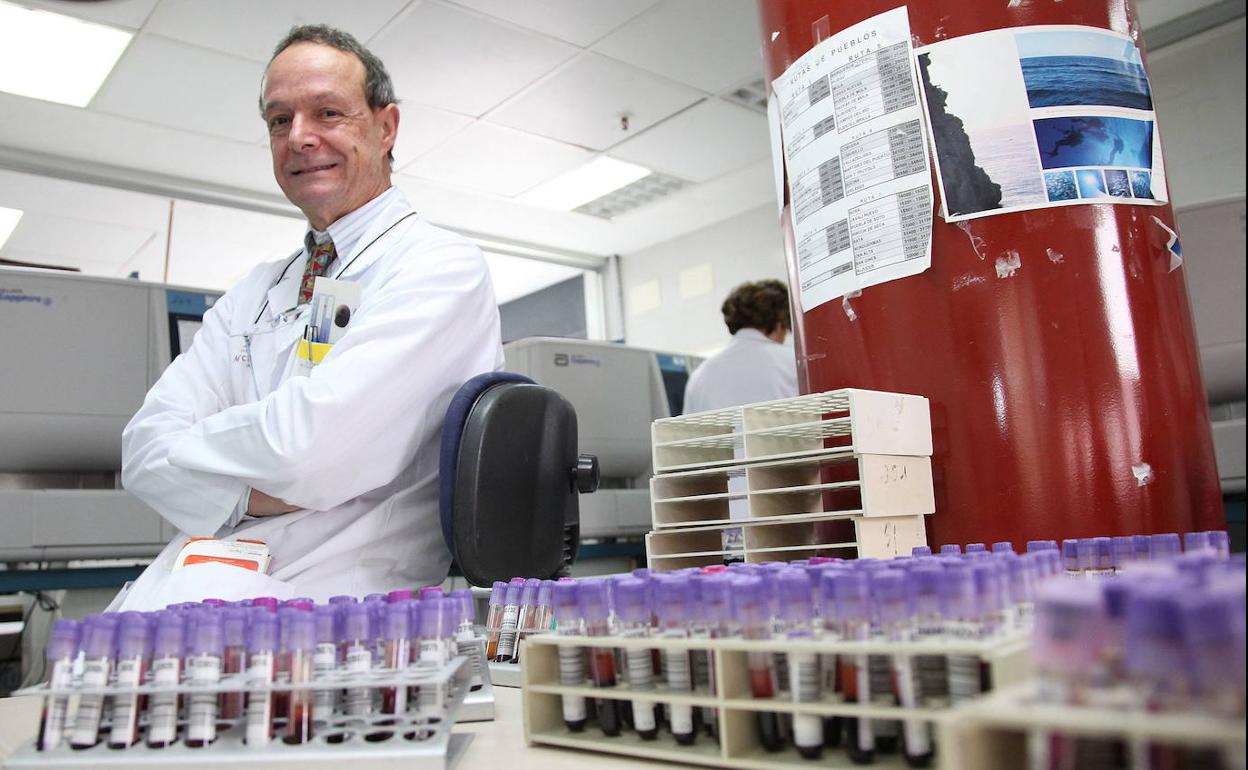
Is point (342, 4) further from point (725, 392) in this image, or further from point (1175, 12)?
point (1175, 12)

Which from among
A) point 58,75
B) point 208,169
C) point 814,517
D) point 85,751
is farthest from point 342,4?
point 85,751

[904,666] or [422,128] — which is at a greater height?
[422,128]

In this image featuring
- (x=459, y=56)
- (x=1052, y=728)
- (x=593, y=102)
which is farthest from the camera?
(x=593, y=102)

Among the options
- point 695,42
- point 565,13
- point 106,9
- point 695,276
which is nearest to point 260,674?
Result: point 565,13

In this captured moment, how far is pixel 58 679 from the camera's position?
58cm

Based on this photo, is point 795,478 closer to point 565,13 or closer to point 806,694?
point 806,694

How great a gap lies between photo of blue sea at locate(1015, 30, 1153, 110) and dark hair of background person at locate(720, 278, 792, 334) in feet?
7.50

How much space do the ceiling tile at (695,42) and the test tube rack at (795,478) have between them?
2.71 metres

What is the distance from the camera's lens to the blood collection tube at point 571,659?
0.61 metres

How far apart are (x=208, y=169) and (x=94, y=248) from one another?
1.27m

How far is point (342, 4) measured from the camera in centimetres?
342

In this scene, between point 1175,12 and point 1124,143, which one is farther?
point 1175,12

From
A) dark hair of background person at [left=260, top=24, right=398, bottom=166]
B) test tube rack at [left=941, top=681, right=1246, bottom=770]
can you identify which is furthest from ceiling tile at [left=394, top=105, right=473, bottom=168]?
test tube rack at [left=941, top=681, right=1246, bottom=770]

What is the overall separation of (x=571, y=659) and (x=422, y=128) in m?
4.28
